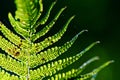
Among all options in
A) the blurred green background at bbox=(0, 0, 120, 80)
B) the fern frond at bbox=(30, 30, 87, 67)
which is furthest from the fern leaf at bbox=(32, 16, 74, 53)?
the blurred green background at bbox=(0, 0, 120, 80)

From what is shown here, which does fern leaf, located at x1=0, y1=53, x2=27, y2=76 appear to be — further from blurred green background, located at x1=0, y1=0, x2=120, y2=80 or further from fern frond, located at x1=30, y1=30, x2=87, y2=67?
blurred green background, located at x1=0, y1=0, x2=120, y2=80

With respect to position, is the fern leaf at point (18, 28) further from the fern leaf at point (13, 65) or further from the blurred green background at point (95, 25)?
the blurred green background at point (95, 25)

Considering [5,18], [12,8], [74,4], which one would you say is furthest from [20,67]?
[74,4]

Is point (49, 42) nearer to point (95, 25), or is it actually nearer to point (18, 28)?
point (18, 28)

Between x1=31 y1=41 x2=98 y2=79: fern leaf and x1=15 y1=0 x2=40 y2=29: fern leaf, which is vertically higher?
x1=15 y1=0 x2=40 y2=29: fern leaf

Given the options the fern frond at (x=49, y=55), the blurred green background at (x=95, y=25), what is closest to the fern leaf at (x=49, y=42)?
the fern frond at (x=49, y=55)

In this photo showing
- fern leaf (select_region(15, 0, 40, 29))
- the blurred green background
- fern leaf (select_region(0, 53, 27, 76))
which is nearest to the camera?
fern leaf (select_region(15, 0, 40, 29))
